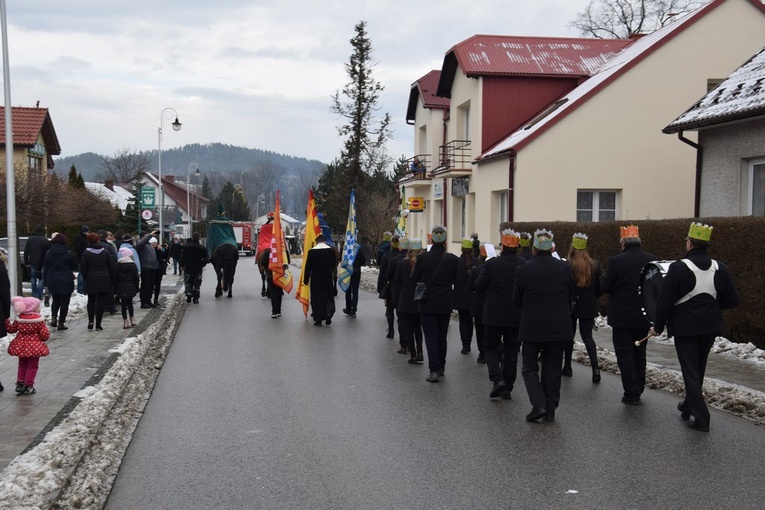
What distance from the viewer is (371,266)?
145ft

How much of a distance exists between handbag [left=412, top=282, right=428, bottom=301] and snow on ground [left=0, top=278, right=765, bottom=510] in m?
2.81

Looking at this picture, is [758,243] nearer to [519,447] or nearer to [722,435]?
[722,435]

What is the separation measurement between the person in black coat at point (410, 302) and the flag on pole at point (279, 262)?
712 centimetres

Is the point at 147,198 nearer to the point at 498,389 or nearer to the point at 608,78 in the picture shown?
the point at 608,78

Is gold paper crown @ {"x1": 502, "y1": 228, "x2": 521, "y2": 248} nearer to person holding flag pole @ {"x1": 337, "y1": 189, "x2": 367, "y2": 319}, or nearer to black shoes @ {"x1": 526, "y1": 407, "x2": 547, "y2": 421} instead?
black shoes @ {"x1": 526, "y1": 407, "x2": 547, "y2": 421}

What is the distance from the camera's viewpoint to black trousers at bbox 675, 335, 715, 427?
741cm

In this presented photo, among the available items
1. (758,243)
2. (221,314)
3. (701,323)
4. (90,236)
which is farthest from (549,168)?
(701,323)

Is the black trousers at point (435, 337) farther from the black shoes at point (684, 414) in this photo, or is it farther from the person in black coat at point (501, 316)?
the black shoes at point (684, 414)

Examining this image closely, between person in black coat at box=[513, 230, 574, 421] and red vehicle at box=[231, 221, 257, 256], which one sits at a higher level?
person in black coat at box=[513, 230, 574, 421]

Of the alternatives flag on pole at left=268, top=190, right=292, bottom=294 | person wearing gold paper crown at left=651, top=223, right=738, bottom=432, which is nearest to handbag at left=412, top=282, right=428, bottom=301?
person wearing gold paper crown at left=651, top=223, right=738, bottom=432

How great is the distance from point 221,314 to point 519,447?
12634 mm

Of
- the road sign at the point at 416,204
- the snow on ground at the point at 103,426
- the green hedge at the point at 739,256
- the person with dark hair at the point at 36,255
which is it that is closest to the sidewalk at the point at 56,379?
the snow on ground at the point at 103,426

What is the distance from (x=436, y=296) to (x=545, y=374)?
8.14ft

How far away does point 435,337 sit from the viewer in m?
10.1
